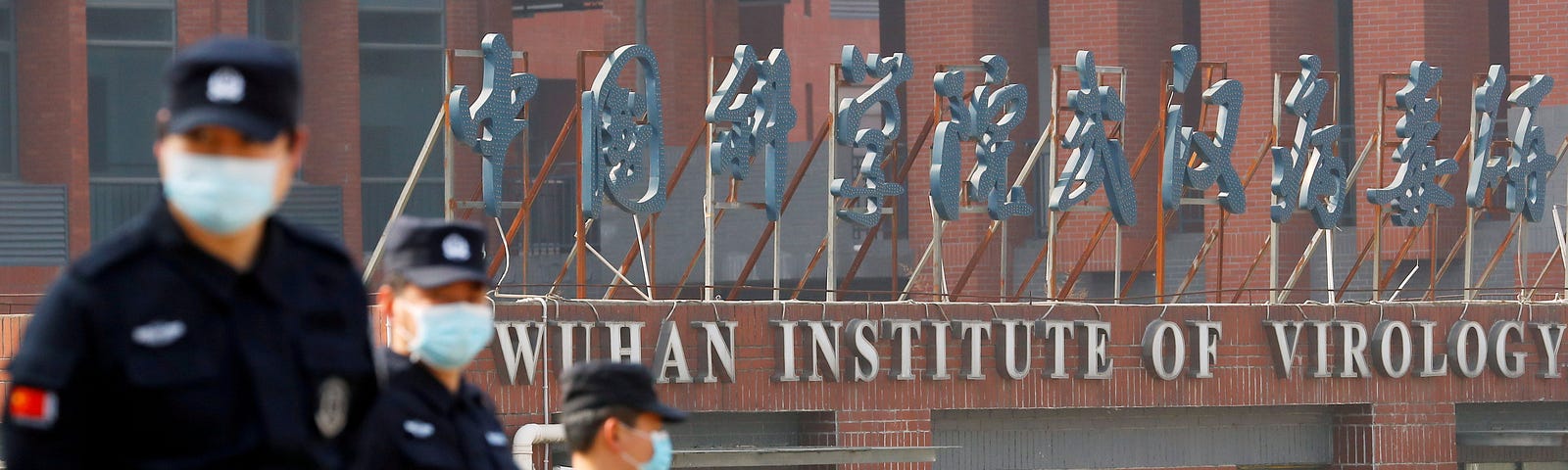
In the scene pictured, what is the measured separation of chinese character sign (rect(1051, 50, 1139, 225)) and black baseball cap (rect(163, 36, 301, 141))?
61.7 ft

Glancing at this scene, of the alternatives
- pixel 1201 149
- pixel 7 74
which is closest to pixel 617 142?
pixel 1201 149

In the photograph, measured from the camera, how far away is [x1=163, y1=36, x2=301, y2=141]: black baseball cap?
10.9ft

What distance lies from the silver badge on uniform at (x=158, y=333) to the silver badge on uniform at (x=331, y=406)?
0.25 metres

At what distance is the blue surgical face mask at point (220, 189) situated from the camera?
326cm

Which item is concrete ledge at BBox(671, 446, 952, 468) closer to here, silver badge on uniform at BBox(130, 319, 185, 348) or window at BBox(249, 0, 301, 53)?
silver badge on uniform at BBox(130, 319, 185, 348)

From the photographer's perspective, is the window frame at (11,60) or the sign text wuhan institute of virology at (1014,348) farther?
the window frame at (11,60)

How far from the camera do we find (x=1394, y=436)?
2177cm

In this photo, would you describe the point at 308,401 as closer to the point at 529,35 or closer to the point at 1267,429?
the point at 1267,429

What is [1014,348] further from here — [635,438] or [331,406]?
[331,406]

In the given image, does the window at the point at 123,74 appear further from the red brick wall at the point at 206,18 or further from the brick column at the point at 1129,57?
the brick column at the point at 1129,57

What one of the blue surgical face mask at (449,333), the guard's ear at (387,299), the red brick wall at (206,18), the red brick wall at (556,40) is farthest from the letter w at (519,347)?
the red brick wall at (556,40)

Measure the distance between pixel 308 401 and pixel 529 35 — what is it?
151 feet

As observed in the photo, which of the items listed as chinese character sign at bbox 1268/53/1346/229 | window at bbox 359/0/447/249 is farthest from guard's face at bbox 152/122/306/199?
window at bbox 359/0/447/249

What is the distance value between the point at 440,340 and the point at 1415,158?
833 inches
